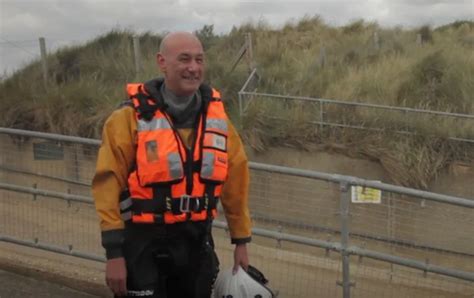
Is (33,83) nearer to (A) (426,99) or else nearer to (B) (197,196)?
(A) (426,99)

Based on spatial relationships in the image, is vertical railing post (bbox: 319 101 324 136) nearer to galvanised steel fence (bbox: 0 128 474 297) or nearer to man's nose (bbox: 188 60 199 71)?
galvanised steel fence (bbox: 0 128 474 297)

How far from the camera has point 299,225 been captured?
23.9 ft

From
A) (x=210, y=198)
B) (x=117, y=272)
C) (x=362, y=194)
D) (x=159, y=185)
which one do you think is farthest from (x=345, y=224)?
(x=117, y=272)

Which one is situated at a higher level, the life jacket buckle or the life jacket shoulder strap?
the life jacket shoulder strap

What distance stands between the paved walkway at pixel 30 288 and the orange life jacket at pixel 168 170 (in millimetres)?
2216

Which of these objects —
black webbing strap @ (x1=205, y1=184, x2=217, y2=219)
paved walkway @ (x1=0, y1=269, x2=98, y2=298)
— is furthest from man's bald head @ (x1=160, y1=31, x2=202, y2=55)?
paved walkway @ (x1=0, y1=269, x2=98, y2=298)

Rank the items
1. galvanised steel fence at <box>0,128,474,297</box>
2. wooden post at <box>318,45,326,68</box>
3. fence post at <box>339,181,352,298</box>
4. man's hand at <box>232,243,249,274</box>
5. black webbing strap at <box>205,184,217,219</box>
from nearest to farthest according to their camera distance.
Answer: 1. black webbing strap at <box>205,184,217,219</box>
2. man's hand at <box>232,243,249,274</box>
3. fence post at <box>339,181,352,298</box>
4. galvanised steel fence at <box>0,128,474,297</box>
5. wooden post at <box>318,45,326,68</box>

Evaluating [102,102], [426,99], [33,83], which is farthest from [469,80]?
[33,83]

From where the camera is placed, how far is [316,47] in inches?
788

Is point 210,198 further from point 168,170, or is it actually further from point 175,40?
point 175,40

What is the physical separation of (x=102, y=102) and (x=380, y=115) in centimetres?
588

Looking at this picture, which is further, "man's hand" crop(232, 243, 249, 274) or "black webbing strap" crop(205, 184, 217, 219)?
"man's hand" crop(232, 243, 249, 274)

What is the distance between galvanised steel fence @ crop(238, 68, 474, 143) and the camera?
12242 millimetres

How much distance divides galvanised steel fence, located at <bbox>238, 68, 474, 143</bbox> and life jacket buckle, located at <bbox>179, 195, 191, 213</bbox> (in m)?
Answer: 9.65
